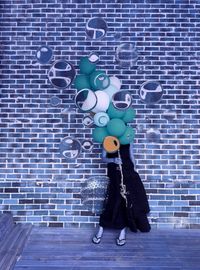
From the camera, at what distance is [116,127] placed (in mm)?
3199

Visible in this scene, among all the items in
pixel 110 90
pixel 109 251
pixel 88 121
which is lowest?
pixel 109 251

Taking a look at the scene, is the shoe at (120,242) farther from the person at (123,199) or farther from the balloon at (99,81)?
the balloon at (99,81)

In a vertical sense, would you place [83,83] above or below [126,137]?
above

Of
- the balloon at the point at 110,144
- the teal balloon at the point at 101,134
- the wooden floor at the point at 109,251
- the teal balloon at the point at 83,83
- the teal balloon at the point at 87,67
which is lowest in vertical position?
the wooden floor at the point at 109,251

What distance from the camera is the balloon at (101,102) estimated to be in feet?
10.7

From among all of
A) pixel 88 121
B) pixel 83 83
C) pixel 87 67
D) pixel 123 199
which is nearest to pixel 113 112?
pixel 83 83

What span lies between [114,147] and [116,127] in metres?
0.20

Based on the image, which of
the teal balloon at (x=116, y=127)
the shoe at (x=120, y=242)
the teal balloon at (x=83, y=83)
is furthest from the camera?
the teal balloon at (x=83, y=83)

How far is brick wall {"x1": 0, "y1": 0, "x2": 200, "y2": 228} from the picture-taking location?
3955mm

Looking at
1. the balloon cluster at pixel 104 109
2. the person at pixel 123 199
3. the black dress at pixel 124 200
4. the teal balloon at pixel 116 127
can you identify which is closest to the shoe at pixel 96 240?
the person at pixel 123 199

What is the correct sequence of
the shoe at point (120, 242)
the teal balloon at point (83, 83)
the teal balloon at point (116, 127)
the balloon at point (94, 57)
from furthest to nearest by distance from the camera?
1. the balloon at point (94, 57)
2. the teal balloon at point (83, 83)
3. the shoe at point (120, 242)
4. the teal balloon at point (116, 127)

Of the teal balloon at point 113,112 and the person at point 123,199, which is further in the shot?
the person at point 123,199

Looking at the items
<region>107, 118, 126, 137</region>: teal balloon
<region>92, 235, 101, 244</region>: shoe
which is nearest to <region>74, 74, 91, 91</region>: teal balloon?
<region>107, 118, 126, 137</region>: teal balloon

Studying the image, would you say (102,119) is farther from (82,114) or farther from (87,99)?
(82,114)
